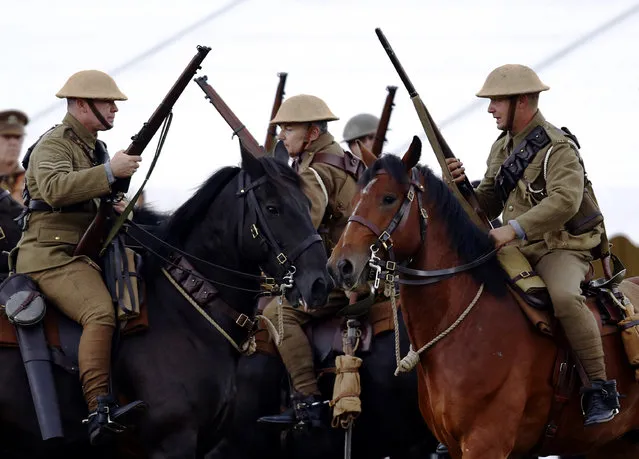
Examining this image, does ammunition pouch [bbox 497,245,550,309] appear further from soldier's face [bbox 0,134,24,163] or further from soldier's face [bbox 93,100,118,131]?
soldier's face [bbox 0,134,24,163]

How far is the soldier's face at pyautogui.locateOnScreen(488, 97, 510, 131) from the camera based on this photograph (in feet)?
36.0

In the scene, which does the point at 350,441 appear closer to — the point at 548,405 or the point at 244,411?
the point at 244,411

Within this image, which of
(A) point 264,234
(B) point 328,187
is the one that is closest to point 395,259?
(A) point 264,234

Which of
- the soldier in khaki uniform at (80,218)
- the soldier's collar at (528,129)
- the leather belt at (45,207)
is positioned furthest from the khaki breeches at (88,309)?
the soldier's collar at (528,129)

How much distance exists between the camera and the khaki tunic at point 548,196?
10406 millimetres

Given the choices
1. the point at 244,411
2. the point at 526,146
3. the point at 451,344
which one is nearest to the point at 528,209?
the point at 526,146

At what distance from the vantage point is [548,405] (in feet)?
34.7

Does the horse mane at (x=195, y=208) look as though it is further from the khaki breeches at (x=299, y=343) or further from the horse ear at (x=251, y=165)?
the khaki breeches at (x=299, y=343)

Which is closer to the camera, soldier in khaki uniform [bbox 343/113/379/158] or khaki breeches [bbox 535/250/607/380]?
khaki breeches [bbox 535/250/607/380]

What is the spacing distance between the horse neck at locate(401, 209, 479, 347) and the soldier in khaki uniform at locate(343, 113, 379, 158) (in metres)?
7.42

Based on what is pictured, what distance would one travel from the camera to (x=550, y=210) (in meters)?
10.4

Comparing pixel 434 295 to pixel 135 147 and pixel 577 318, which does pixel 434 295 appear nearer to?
pixel 577 318

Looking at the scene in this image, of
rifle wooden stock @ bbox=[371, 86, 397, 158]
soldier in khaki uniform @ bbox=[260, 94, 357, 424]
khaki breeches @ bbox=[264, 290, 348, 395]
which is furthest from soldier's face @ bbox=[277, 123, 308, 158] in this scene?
rifle wooden stock @ bbox=[371, 86, 397, 158]

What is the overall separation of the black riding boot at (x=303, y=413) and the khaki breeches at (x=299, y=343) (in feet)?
0.22
